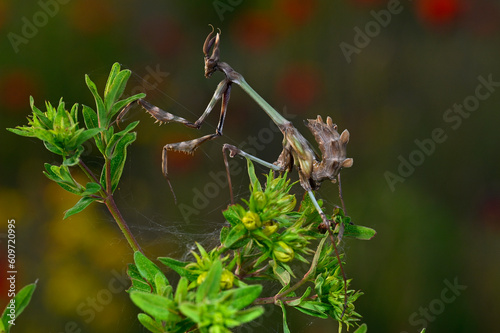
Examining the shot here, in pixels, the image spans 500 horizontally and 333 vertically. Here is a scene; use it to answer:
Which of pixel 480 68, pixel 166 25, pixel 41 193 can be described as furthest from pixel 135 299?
pixel 480 68

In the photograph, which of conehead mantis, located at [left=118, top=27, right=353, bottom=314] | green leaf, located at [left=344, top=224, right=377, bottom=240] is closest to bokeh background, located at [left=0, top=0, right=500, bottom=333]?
conehead mantis, located at [left=118, top=27, right=353, bottom=314]

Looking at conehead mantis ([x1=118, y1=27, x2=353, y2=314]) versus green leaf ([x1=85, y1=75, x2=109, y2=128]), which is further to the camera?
conehead mantis ([x1=118, y1=27, x2=353, y2=314])

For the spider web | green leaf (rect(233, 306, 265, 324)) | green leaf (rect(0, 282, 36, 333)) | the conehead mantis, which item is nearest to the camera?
green leaf (rect(233, 306, 265, 324))

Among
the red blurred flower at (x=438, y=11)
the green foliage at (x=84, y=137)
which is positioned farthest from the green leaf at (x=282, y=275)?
the red blurred flower at (x=438, y=11)

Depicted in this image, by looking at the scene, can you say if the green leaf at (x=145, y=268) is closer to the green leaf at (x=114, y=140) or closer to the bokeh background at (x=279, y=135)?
the green leaf at (x=114, y=140)

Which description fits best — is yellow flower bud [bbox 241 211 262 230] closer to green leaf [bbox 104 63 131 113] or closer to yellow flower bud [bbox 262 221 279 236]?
yellow flower bud [bbox 262 221 279 236]

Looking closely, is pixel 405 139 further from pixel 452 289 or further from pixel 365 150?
pixel 452 289

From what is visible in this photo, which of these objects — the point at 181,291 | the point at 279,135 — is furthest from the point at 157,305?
the point at 279,135

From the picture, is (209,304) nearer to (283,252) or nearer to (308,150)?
(283,252)
